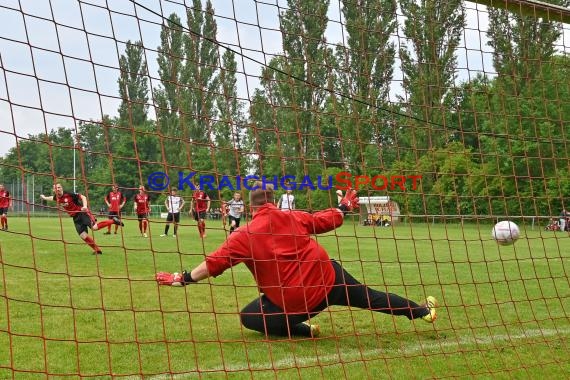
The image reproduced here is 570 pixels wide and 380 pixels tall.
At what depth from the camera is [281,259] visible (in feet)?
14.1

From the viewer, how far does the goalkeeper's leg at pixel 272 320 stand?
4492 millimetres

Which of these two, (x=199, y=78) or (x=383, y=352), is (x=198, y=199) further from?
(x=383, y=352)

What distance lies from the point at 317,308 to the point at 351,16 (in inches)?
93.6

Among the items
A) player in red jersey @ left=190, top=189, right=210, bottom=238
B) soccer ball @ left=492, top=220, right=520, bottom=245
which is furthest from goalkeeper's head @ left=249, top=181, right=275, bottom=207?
soccer ball @ left=492, top=220, right=520, bottom=245

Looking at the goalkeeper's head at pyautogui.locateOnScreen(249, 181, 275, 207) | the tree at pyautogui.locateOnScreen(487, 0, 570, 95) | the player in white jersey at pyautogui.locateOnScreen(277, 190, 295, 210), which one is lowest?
the player in white jersey at pyautogui.locateOnScreen(277, 190, 295, 210)

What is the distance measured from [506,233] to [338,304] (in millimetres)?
3157

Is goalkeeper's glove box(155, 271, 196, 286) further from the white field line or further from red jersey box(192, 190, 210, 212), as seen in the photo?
the white field line

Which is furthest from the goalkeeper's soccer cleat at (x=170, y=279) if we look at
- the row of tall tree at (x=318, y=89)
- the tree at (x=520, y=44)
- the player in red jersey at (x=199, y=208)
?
the tree at (x=520, y=44)

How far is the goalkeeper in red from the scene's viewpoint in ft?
13.9

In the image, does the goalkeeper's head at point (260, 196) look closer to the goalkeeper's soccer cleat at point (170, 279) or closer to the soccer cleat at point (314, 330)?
the goalkeeper's soccer cleat at point (170, 279)

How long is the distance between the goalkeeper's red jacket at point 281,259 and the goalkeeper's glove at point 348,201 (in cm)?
42

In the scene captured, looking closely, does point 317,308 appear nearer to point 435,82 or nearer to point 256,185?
point 256,185

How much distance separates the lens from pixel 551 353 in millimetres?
4270

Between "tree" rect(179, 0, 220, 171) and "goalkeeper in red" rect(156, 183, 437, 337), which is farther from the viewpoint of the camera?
"tree" rect(179, 0, 220, 171)
